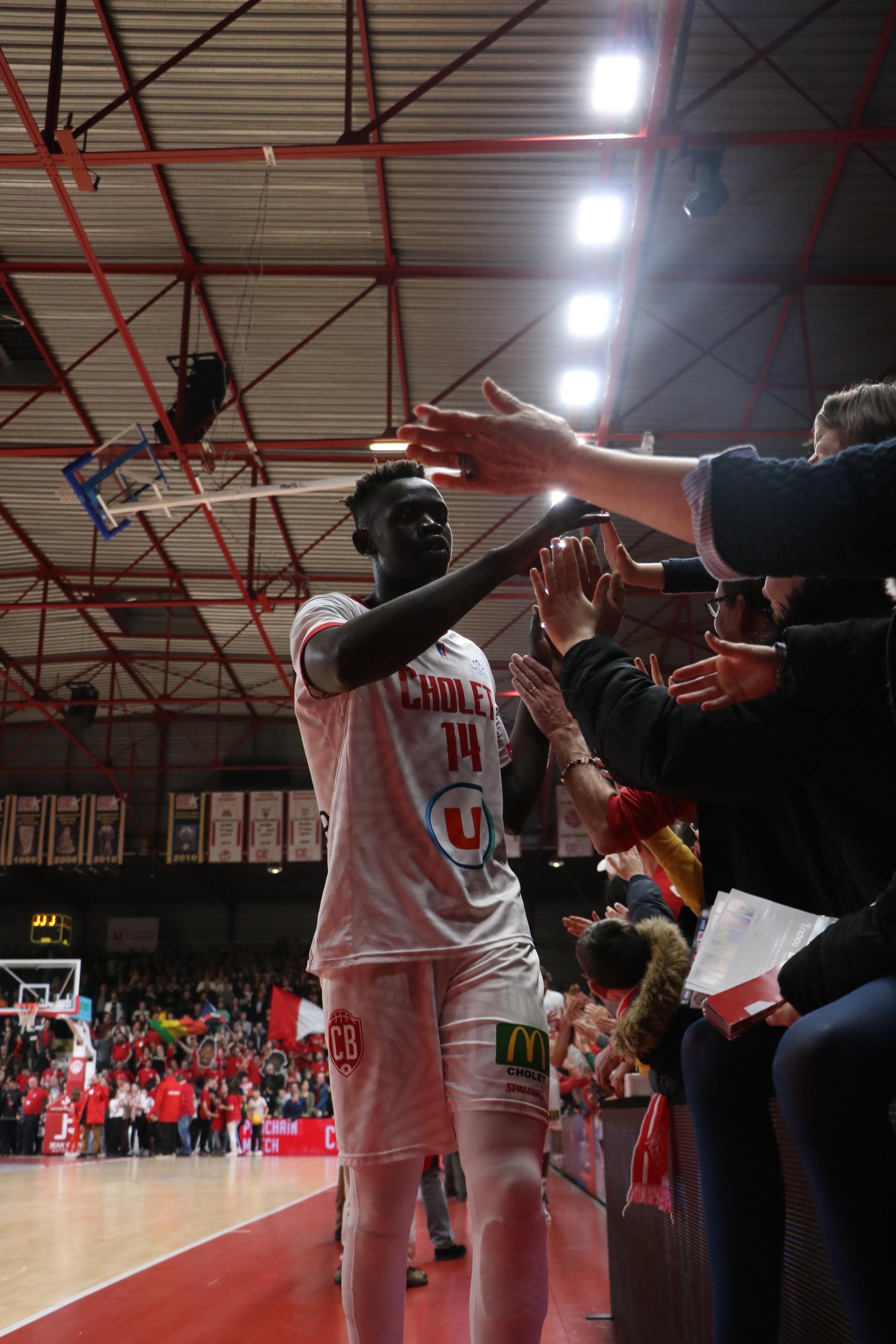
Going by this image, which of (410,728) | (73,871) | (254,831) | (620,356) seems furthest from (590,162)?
(73,871)

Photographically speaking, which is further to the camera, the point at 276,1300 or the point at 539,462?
the point at 276,1300

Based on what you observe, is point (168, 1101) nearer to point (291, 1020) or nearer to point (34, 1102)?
point (34, 1102)

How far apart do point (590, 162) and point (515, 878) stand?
8354mm

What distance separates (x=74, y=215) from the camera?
8.43m

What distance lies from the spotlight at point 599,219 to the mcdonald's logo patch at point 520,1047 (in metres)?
8.28

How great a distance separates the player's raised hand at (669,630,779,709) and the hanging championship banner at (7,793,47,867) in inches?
803

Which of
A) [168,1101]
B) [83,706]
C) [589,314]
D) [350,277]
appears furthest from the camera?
[83,706]

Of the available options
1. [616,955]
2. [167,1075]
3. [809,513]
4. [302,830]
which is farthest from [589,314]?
[167,1075]

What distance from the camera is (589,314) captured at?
9.80 m

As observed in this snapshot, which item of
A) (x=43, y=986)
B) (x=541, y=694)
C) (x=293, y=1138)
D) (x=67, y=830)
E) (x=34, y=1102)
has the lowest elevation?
(x=293, y=1138)

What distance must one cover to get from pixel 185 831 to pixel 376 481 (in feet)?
60.8

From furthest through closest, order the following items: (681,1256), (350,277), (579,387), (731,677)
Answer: (579,387) < (350,277) < (681,1256) < (731,677)

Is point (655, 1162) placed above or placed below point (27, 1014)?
below

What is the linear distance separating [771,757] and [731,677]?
0.15 m
